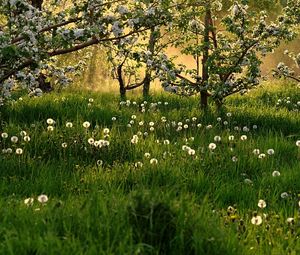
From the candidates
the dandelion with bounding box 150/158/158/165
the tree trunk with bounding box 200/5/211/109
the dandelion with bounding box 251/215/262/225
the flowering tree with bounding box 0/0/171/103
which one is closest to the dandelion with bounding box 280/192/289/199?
the dandelion with bounding box 251/215/262/225

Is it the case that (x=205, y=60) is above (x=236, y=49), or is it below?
below

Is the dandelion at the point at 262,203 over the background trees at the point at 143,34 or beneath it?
beneath

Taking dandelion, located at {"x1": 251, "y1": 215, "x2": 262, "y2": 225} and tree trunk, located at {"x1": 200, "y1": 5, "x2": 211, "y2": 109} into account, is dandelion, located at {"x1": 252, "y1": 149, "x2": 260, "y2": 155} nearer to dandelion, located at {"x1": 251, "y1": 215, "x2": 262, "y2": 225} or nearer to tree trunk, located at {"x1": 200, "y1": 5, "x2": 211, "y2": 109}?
dandelion, located at {"x1": 251, "y1": 215, "x2": 262, "y2": 225}

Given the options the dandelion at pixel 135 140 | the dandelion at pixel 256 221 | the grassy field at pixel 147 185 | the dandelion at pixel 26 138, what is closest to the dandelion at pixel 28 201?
the grassy field at pixel 147 185

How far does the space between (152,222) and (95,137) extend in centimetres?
445

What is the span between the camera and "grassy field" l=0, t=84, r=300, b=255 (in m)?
3.92

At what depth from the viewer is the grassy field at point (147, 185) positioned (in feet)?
12.9

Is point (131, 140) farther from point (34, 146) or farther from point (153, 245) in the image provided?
point (153, 245)

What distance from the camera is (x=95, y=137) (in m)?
8.24

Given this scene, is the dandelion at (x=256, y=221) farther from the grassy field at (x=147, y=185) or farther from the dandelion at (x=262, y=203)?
the dandelion at (x=262, y=203)

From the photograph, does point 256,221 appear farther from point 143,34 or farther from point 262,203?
point 143,34

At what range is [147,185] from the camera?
5.87 meters

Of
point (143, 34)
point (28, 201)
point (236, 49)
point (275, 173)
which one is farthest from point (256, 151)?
point (236, 49)

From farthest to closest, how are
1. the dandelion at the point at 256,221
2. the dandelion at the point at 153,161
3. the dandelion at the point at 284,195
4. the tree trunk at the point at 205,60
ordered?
the tree trunk at the point at 205,60 < the dandelion at the point at 153,161 < the dandelion at the point at 284,195 < the dandelion at the point at 256,221
